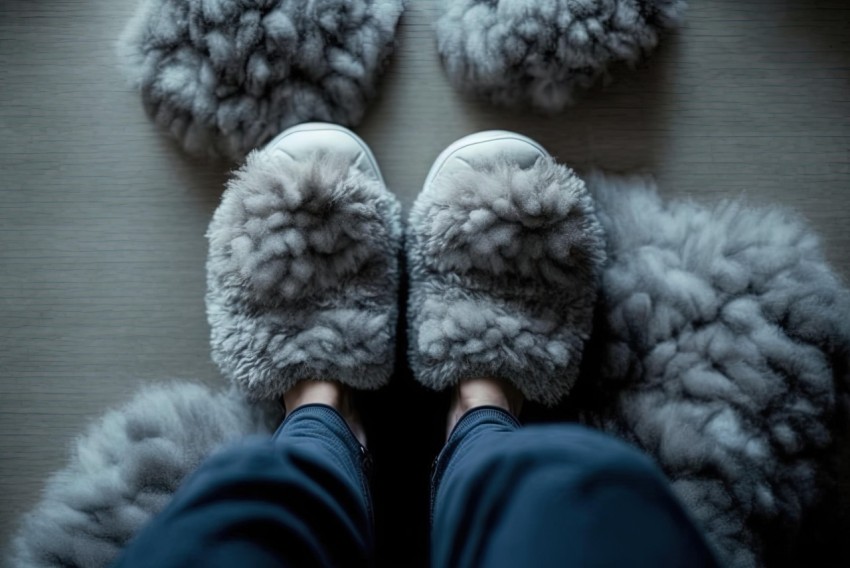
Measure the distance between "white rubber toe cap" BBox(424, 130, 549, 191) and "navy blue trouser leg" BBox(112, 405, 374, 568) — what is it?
34 cm

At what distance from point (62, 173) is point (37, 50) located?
140 mm

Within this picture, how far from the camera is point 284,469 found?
39 cm

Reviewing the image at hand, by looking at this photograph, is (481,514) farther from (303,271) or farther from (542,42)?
(542,42)

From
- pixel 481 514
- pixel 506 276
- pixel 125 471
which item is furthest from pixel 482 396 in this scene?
pixel 125 471

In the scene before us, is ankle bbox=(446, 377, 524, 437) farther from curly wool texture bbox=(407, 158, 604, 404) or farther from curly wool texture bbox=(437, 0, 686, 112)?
curly wool texture bbox=(437, 0, 686, 112)

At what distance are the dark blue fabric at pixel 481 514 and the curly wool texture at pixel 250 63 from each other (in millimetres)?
382

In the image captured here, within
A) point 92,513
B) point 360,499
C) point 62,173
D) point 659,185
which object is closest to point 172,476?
point 92,513

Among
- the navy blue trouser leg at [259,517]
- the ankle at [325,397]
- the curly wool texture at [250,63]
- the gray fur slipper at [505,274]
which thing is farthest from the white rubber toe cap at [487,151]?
the navy blue trouser leg at [259,517]

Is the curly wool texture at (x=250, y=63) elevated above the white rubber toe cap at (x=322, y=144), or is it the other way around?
the curly wool texture at (x=250, y=63)

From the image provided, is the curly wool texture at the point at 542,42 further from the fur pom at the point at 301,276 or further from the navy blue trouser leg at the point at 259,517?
the navy blue trouser leg at the point at 259,517

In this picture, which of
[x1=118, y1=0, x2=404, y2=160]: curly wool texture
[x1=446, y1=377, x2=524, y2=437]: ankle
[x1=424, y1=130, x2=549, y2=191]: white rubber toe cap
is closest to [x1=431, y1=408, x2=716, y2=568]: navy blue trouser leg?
[x1=446, y1=377, x2=524, y2=437]: ankle

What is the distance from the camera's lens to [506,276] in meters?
0.61

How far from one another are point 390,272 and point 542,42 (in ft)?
0.94

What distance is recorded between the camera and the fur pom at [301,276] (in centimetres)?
59
